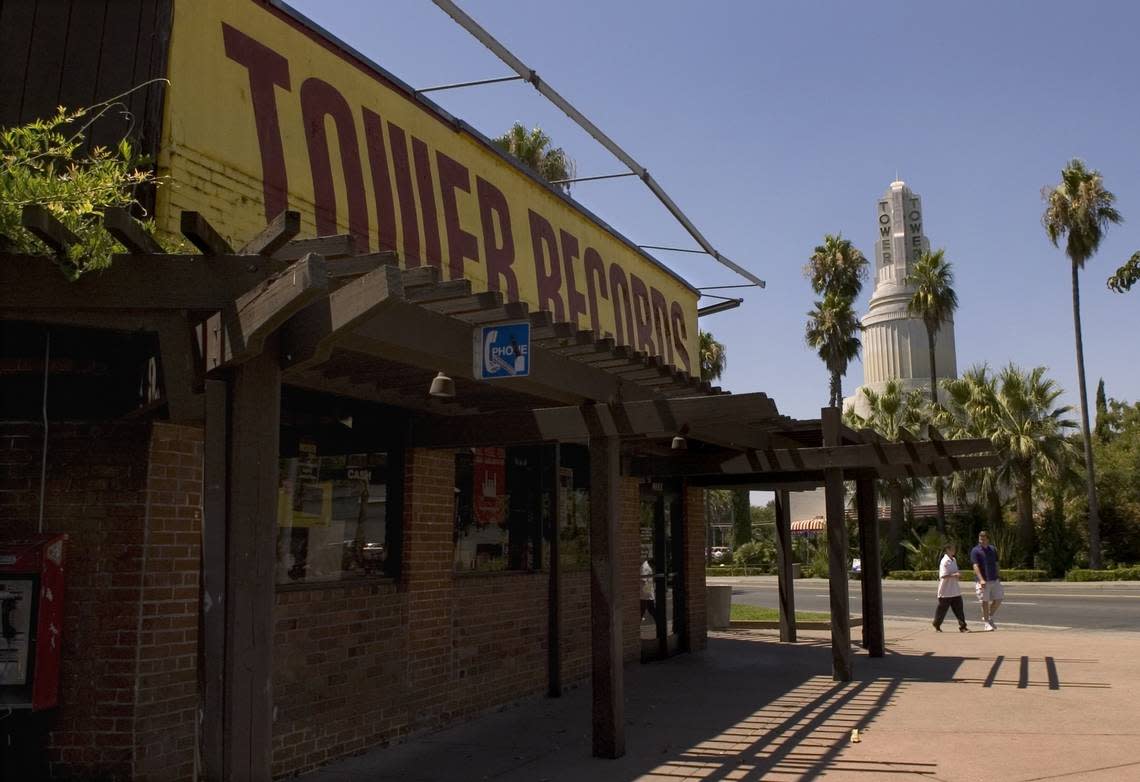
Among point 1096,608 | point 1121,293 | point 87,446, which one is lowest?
point 1096,608

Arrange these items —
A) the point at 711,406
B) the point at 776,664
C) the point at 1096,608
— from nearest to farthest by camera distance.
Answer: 1. the point at 711,406
2. the point at 776,664
3. the point at 1096,608

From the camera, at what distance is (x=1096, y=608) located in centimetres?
2409

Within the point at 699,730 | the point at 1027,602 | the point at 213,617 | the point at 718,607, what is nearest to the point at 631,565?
the point at 699,730

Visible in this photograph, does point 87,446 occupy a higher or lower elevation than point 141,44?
lower

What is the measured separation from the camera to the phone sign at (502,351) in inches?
215

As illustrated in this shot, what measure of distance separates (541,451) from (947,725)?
15.2 ft

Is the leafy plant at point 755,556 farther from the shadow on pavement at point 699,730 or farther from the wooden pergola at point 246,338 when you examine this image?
the wooden pergola at point 246,338

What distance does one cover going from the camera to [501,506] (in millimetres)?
10125

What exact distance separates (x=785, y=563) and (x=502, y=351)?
435 inches

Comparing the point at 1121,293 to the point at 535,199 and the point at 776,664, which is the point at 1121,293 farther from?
the point at 535,199

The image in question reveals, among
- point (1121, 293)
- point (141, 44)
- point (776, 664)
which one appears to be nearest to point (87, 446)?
point (141, 44)

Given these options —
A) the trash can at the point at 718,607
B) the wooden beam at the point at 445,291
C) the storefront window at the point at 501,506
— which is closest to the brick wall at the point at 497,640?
the storefront window at the point at 501,506

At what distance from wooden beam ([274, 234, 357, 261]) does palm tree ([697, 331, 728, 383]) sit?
37896 mm

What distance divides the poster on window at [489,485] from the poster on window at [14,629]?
464cm
